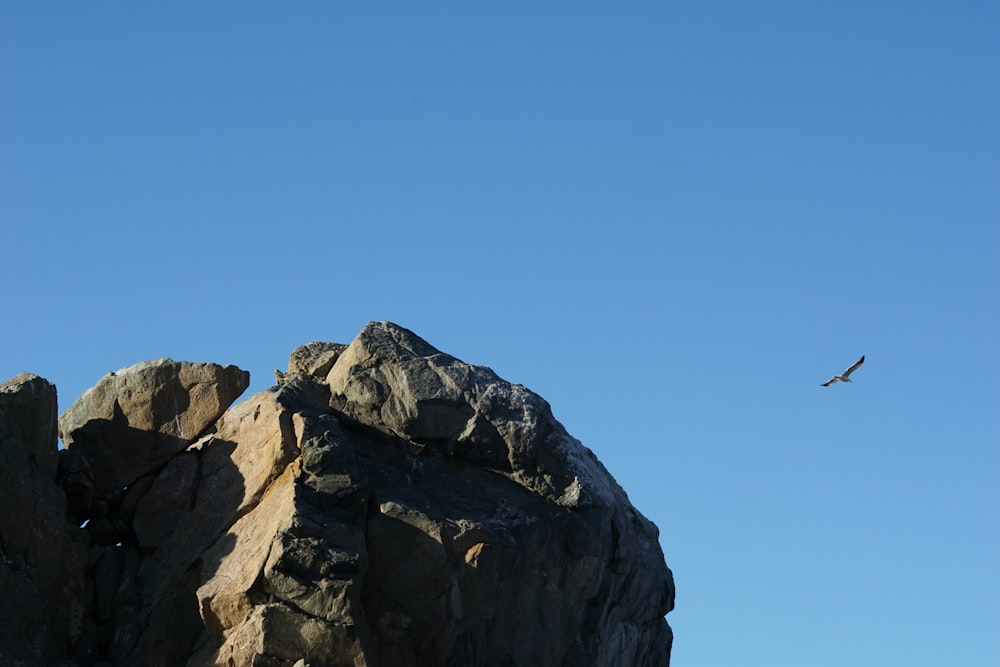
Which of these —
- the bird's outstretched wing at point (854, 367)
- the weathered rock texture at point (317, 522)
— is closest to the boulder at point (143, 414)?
the weathered rock texture at point (317, 522)

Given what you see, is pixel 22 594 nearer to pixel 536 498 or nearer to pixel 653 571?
pixel 536 498

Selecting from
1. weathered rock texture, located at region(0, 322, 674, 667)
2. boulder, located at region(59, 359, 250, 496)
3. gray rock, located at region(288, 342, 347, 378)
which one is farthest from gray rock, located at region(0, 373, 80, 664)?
gray rock, located at region(288, 342, 347, 378)

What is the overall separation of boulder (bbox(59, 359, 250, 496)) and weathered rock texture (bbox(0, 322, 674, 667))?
0.15ft

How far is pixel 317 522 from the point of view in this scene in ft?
120

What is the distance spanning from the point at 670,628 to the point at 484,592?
1006cm

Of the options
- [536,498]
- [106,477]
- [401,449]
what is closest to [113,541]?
[106,477]

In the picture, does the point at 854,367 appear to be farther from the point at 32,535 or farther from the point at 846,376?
the point at 32,535

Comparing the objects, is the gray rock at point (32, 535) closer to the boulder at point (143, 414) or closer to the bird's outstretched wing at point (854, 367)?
the boulder at point (143, 414)

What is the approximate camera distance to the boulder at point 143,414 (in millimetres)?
40500

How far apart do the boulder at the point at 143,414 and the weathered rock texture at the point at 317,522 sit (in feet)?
0.15

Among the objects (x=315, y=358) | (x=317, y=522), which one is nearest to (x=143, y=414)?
(x=315, y=358)

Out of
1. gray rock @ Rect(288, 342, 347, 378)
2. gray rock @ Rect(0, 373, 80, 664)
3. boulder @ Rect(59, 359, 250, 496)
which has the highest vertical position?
gray rock @ Rect(288, 342, 347, 378)

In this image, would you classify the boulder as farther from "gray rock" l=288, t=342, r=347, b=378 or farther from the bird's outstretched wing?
the bird's outstretched wing

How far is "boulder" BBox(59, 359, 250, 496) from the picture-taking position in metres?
40.5
